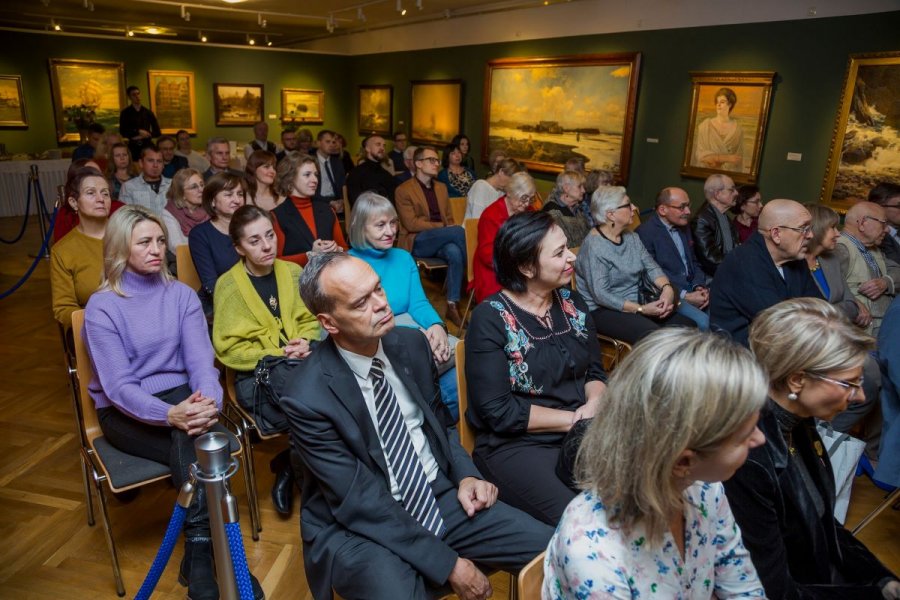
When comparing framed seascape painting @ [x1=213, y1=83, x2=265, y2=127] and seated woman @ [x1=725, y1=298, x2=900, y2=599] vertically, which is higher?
framed seascape painting @ [x1=213, y1=83, x2=265, y2=127]

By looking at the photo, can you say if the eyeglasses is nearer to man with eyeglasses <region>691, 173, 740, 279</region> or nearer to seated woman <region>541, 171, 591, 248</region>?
man with eyeglasses <region>691, 173, 740, 279</region>

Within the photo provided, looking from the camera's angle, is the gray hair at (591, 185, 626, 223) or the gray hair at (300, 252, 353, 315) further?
the gray hair at (591, 185, 626, 223)

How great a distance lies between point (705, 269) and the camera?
493cm

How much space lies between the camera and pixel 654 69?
8.09 m

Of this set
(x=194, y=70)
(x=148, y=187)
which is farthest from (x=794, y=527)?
(x=194, y=70)

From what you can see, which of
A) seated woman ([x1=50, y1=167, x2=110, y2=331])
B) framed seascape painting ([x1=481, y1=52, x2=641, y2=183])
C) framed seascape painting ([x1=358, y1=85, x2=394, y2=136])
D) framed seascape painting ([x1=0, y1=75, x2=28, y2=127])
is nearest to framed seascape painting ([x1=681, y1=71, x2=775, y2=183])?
framed seascape painting ([x1=481, y1=52, x2=641, y2=183])

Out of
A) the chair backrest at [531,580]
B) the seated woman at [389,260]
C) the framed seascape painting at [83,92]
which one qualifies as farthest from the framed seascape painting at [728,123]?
the framed seascape painting at [83,92]

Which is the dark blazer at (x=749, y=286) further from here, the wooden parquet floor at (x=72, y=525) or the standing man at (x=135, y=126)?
the standing man at (x=135, y=126)

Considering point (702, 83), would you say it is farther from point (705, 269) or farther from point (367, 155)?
point (367, 155)

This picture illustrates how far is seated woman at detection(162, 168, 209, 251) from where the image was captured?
4500mm

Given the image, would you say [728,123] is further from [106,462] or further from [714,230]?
[106,462]

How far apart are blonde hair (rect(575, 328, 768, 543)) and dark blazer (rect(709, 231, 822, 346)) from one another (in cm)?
220

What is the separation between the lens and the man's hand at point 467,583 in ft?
5.83

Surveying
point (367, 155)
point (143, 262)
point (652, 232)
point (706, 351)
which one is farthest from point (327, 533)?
point (367, 155)
